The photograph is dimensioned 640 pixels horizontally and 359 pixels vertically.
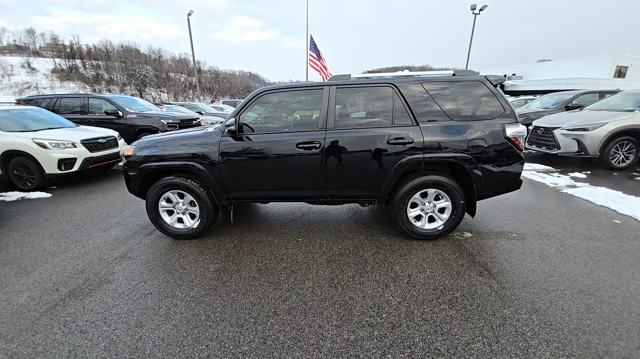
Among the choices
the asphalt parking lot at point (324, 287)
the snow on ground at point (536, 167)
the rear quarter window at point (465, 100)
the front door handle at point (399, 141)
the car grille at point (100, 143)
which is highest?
the rear quarter window at point (465, 100)

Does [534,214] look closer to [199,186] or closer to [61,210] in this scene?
[199,186]

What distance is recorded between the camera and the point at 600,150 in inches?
241

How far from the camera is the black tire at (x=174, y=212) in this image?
350 cm

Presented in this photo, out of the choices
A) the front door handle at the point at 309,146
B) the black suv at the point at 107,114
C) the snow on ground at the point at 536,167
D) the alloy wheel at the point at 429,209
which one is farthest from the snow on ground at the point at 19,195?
the snow on ground at the point at 536,167

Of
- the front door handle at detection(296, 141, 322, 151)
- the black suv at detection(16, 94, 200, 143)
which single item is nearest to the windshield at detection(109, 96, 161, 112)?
the black suv at detection(16, 94, 200, 143)

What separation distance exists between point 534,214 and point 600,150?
11.7 feet

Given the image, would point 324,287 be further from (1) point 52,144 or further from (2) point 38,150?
(2) point 38,150

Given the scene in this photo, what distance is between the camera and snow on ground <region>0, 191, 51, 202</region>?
5.20 metres

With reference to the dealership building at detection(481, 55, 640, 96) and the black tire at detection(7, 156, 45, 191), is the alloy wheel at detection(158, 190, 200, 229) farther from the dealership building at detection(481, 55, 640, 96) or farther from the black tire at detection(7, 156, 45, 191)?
the dealership building at detection(481, 55, 640, 96)

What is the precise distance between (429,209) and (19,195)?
701 centimetres

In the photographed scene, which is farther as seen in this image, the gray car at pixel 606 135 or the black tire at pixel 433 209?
the gray car at pixel 606 135

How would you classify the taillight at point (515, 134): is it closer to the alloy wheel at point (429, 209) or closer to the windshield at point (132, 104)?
the alloy wheel at point (429, 209)

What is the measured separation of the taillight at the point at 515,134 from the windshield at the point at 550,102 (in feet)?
25.7

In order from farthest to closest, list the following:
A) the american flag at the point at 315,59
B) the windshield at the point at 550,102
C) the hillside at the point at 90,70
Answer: the hillside at the point at 90,70
the american flag at the point at 315,59
the windshield at the point at 550,102
